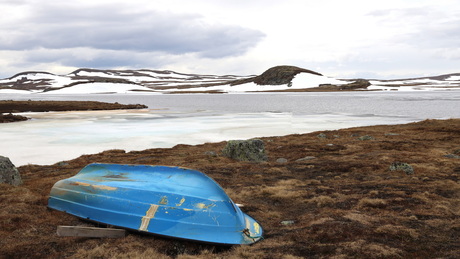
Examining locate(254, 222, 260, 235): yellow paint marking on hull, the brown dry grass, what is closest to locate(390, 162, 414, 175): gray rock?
the brown dry grass

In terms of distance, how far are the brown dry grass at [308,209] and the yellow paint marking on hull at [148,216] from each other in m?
0.26

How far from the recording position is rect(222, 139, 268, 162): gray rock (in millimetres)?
18703

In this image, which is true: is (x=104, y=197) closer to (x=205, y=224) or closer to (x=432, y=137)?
(x=205, y=224)

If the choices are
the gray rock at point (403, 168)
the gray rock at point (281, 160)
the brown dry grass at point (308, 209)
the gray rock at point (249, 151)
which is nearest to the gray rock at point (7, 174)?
the brown dry grass at point (308, 209)

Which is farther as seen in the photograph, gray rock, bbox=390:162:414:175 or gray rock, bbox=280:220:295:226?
gray rock, bbox=390:162:414:175

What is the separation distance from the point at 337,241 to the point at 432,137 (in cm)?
2226

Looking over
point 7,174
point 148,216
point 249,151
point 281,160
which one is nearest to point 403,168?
point 281,160

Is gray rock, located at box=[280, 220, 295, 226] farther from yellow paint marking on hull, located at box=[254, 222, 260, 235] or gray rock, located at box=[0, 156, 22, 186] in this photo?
gray rock, located at box=[0, 156, 22, 186]

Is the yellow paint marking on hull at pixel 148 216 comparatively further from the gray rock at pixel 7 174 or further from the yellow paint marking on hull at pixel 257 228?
the gray rock at pixel 7 174

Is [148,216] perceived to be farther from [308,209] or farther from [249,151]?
[249,151]

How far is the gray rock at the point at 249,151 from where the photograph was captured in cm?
1870

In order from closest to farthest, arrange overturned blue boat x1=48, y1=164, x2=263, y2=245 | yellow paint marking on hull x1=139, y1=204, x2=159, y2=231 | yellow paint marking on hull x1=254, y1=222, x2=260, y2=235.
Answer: overturned blue boat x1=48, y1=164, x2=263, y2=245
yellow paint marking on hull x1=139, y1=204, x2=159, y2=231
yellow paint marking on hull x1=254, y1=222, x2=260, y2=235

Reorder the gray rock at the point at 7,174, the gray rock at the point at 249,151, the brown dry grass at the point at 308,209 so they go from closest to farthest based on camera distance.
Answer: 1. the brown dry grass at the point at 308,209
2. the gray rock at the point at 7,174
3. the gray rock at the point at 249,151

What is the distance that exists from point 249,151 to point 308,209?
8.10 meters
